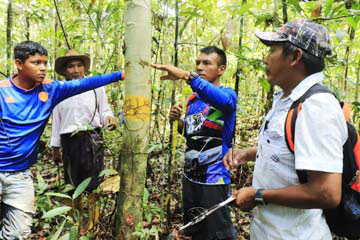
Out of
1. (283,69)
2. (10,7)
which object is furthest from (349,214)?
(10,7)

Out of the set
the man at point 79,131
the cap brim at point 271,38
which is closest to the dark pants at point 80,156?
the man at point 79,131

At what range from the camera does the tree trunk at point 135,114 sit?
1775 millimetres

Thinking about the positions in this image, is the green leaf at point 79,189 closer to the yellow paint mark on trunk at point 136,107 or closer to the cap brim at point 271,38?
the yellow paint mark on trunk at point 136,107

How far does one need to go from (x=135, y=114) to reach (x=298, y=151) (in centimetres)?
104

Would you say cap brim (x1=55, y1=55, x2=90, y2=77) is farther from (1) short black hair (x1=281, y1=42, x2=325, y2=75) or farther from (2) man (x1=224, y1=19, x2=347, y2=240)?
(1) short black hair (x1=281, y1=42, x2=325, y2=75)

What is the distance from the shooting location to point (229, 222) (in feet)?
7.90

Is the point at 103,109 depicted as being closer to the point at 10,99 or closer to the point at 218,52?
the point at 10,99

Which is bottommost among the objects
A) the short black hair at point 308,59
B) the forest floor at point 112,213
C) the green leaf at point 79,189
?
the forest floor at point 112,213

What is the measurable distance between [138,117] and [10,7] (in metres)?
5.40

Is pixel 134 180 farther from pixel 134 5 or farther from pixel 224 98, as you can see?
pixel 134 5

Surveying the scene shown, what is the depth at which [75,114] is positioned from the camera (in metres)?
3.30

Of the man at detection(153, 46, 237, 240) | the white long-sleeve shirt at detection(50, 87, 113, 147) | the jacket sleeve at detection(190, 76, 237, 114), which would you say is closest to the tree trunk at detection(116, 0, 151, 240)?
the jacket sleeve at detection(190, 76, 237, 114)

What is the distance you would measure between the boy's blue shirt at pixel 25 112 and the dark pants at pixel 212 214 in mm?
1307

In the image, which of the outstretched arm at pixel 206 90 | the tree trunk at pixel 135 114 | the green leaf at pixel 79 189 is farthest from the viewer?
the outstretched arm at pixel 206 90
